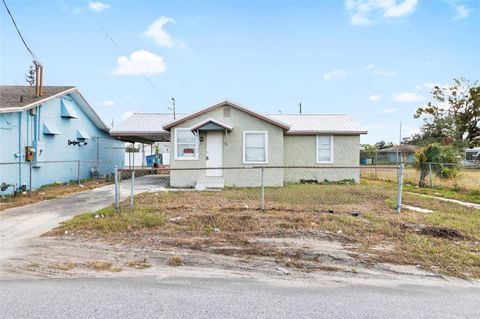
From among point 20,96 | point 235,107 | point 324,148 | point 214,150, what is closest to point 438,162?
point 324,148

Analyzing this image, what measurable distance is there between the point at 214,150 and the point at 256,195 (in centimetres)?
368

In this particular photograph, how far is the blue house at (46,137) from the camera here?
11.5 meters

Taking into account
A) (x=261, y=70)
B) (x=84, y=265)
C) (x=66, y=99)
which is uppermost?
(x=261, y=70)

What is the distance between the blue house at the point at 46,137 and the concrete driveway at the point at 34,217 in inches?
85.4

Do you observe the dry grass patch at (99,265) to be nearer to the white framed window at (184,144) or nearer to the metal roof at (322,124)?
the white framed window at (184,144)

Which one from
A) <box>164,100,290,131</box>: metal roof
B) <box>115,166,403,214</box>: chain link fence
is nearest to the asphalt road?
<box>115,166,403,214</box>: chain link fence

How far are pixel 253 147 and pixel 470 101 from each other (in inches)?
1487

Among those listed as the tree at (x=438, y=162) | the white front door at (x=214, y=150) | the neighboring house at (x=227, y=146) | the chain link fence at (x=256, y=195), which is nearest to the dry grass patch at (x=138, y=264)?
the chain link fence at (x=256, y=195)

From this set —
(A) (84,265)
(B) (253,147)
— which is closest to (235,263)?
(A) (84,265)

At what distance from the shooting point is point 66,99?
51.2 feet

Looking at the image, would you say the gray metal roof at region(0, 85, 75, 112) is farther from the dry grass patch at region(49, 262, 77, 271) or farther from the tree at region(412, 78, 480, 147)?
the tree at region(412, 78, 480, 147)

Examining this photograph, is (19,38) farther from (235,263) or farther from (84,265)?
(235,263)

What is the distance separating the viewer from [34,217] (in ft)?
24.8

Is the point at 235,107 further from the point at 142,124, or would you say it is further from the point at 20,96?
→ the point at 20,96
